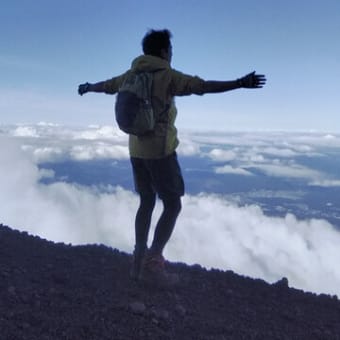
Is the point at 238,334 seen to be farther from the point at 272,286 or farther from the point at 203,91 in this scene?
the point at 203,91

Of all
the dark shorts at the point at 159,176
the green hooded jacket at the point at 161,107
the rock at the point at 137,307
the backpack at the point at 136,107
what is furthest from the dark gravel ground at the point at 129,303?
the backpack at the point at 136,107

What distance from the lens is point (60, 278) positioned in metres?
7.00

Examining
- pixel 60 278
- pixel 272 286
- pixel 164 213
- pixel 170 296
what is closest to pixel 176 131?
pixel 164 213

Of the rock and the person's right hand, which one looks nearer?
the rock

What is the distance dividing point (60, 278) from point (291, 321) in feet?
9.58

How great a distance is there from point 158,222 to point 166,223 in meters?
0.13

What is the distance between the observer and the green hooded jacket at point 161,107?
19.4ft

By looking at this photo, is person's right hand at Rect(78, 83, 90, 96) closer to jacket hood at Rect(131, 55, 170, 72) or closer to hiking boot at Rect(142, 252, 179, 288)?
jacket hood at Rect(131, 55, 170, 72)

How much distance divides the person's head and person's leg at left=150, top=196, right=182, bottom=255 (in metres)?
1.65

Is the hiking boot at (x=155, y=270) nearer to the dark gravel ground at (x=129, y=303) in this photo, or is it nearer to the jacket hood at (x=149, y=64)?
the dark gravel ground at (x=129, y=303)

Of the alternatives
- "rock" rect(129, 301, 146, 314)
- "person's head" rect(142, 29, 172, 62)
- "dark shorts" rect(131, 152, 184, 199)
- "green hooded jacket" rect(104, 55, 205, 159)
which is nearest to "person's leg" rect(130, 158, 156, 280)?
"dark shorts" rect(131, 152, 184, 199)

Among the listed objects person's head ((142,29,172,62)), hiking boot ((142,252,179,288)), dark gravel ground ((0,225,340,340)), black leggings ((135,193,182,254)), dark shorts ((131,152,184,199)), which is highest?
person's head ((142,29,172,62))

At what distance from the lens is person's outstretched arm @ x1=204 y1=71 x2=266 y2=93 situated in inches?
210

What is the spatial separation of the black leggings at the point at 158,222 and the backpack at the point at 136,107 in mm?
948
